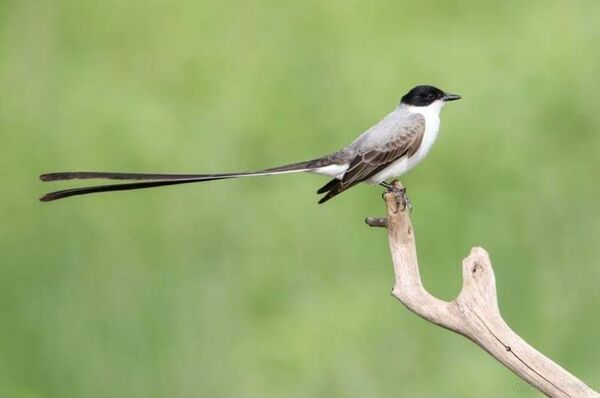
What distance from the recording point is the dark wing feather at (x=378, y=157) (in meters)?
4.65

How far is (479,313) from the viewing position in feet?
12.1

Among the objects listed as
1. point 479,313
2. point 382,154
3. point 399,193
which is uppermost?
point 382,154

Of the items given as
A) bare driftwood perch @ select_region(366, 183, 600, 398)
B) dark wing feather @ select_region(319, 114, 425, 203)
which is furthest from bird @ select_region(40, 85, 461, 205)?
bare driftwood perch @ select_region(366, 183, 600, 398)

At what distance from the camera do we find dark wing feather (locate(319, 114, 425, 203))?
4.65m

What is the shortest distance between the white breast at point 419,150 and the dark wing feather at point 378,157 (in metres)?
0.02

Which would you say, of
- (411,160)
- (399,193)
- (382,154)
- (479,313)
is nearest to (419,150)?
(411,160)

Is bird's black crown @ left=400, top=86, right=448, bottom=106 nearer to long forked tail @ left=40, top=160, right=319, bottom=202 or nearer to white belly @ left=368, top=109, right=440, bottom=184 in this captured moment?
white belly @ left=368, top=109, right=440, bottom=184

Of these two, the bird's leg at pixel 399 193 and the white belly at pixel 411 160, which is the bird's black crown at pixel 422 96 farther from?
the bird's leg at pixel 399 193

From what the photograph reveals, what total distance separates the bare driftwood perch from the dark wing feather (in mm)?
631

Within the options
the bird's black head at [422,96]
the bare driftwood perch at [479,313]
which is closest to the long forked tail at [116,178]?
the bare driftwood perch at [479,313]

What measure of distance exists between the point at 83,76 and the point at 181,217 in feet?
4.76

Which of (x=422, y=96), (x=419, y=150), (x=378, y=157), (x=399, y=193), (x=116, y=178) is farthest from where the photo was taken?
(x=422, y=96)

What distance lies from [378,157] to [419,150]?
19 centimetres

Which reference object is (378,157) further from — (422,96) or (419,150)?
(422,96)
